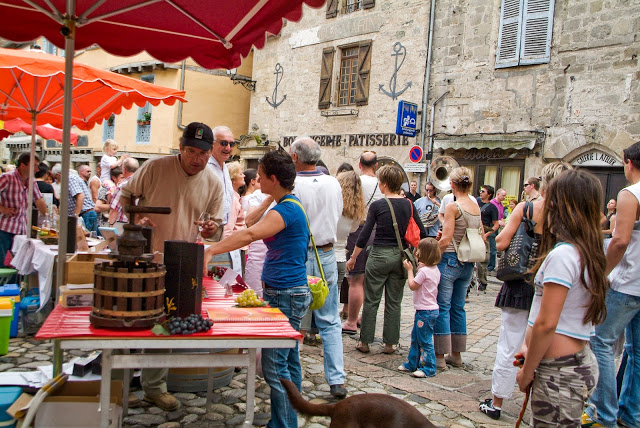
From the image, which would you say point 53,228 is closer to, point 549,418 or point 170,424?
point 170,424

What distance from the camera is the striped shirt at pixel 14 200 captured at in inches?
268

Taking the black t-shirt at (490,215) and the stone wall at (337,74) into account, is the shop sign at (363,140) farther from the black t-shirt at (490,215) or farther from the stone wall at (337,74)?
the black t-shirt at (490,215)

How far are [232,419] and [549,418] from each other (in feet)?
7.18

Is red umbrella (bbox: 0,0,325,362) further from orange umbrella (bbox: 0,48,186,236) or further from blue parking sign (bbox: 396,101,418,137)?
blue parking sign (bbox: 396,101,418,137)

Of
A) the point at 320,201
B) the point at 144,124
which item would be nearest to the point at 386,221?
the point at 320,201

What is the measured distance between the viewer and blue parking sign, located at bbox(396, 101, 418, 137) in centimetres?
1435

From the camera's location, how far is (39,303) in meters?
5.82

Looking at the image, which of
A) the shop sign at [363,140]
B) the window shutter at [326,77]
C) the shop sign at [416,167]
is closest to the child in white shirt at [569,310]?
the shop sign at [416,167]

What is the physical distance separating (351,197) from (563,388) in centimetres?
366

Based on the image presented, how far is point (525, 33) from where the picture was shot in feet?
41.7

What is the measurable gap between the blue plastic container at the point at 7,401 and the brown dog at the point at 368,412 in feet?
4.64

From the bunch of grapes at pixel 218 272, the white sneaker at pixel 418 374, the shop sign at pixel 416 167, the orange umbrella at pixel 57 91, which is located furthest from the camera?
the shop sign at pixel 416 167

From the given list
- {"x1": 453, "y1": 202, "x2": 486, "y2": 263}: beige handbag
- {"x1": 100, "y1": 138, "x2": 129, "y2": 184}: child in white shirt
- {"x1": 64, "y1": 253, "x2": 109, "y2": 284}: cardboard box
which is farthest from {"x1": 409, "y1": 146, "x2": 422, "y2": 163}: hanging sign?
{"x1": 64, "y1": 253, "x2": 109, "y2": 284}: cardboard box

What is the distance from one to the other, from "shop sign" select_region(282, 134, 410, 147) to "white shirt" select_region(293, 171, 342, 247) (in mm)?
10707
